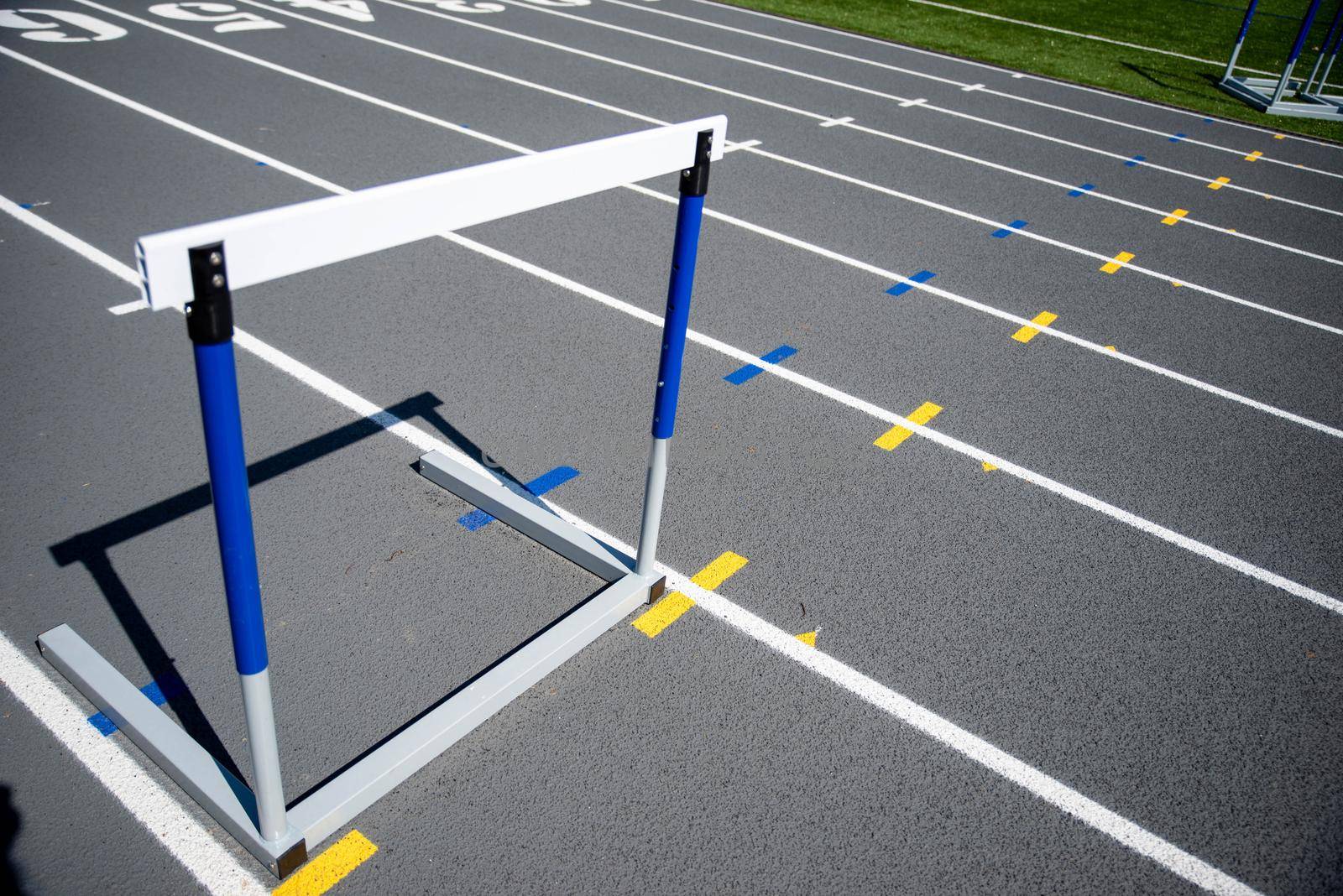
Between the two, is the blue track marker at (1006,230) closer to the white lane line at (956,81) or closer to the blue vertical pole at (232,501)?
the white lane line at (956,81)

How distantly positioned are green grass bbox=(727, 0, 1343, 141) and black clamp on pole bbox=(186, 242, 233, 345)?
46.4ft

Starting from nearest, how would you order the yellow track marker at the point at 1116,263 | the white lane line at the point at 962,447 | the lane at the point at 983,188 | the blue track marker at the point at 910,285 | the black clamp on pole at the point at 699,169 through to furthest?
the black clamp on pole at the point at 699,169 < the white lane line at the point at 962,447 < the blue track marker at the point at 910,285 < the yellow track marker at the point at 1116,263 < the lane at the point at 983,188

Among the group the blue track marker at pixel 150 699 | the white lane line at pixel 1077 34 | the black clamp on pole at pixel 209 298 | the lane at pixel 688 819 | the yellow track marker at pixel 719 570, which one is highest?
the black clamp on pole at pixel 209 298

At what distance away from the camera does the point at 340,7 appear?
13.7 meters

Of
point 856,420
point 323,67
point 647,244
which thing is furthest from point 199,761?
point 323,67

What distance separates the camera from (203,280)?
1.94 m

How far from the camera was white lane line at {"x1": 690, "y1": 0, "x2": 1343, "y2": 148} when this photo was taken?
1238 cm

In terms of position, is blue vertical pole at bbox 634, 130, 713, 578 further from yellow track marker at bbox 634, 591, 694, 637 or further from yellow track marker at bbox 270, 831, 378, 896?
yellow track marker at bbox 270, 831, 378, 896

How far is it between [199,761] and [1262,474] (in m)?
5.15

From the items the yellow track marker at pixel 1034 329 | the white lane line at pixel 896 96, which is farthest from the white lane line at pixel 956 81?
the yellow track marker at pixel 1034 329

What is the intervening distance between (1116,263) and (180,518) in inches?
277

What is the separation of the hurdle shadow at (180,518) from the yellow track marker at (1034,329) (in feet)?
12.1

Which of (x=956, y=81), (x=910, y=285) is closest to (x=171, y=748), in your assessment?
(x=910, y=285)

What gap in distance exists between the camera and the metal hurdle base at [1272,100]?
1283 cm
